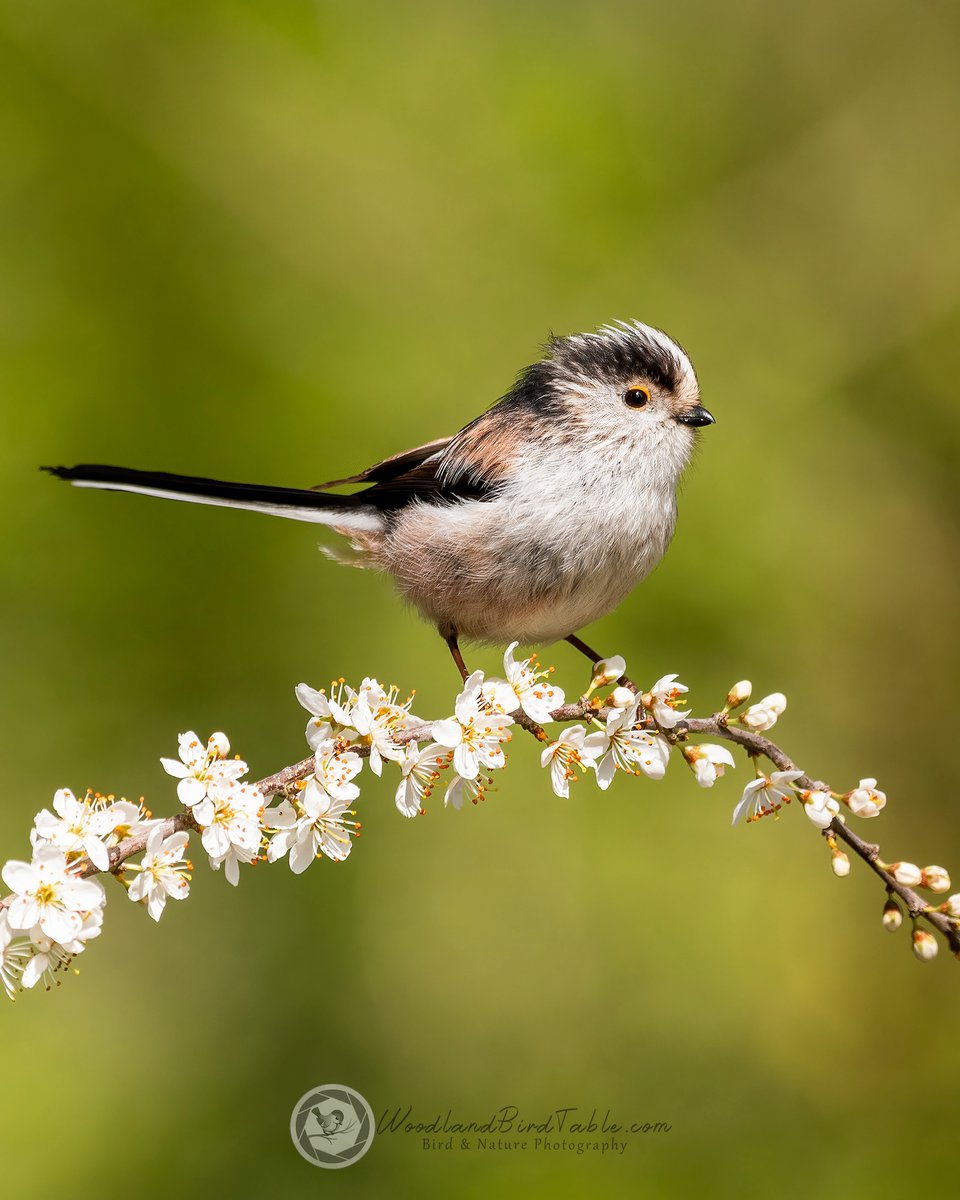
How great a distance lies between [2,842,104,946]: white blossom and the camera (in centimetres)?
166

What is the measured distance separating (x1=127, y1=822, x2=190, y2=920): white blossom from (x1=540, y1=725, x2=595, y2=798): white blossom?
0.69m

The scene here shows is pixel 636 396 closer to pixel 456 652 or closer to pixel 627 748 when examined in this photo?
pixel 456 652

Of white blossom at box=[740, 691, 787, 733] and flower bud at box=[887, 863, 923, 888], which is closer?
flower bud at box=[887, 863, 923, 888]

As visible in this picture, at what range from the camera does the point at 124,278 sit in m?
4.94

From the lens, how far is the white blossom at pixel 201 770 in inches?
69.6

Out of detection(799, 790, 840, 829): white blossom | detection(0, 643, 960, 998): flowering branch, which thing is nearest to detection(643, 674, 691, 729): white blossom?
detection(0, 643, 960, 998): flowering branch

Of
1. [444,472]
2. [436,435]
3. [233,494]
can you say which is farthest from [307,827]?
[436,435]

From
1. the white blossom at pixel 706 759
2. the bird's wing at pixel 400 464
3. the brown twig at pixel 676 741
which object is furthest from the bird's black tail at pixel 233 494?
the white blossom at pixel 706 759

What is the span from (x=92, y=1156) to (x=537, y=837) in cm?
191

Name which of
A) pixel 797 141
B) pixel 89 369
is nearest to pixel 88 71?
pixel 89 369

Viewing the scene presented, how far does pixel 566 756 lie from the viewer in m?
2.17

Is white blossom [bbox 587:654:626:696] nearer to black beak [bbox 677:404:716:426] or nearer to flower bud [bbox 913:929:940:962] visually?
flower bud [bbox 913:929:940:962]

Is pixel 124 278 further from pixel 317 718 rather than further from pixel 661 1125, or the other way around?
pixel 661 1125

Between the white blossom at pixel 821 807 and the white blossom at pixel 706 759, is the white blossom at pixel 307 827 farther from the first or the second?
the white blossom at pixel 821 807
